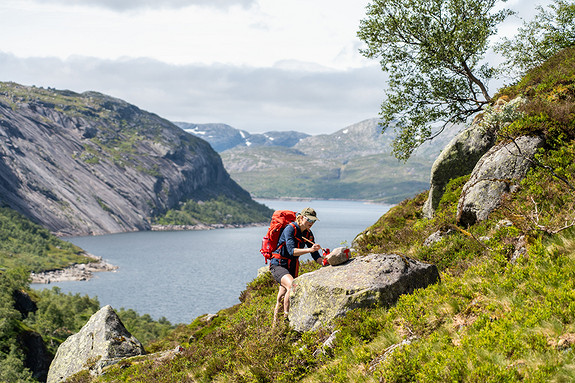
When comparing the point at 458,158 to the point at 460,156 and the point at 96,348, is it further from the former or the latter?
the point at 96,348

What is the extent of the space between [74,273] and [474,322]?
190802 millimetres

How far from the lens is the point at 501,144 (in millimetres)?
14539

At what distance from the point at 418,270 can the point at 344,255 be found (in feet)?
6.22

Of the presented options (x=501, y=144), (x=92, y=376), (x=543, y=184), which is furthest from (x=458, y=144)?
(x=92, y=376)

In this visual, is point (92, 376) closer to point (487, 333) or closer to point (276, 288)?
point (276, 288)

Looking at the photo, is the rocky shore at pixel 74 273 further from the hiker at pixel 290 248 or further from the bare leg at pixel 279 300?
the hiker at pixel 290 248

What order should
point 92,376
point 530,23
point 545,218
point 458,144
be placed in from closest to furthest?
point 545,218, point 92,376, point 458,144, point 530,23

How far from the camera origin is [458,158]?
20094 millimetres

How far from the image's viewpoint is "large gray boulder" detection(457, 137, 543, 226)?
1295 centimetres

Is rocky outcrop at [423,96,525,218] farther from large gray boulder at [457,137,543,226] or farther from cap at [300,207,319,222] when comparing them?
cap at [300,207,319,222]

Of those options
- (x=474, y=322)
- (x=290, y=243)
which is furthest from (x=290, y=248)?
(x=474, y=322)

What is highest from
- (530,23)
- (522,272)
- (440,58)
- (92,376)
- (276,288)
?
(530,23)

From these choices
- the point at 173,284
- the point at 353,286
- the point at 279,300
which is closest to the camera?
the point at 353,286

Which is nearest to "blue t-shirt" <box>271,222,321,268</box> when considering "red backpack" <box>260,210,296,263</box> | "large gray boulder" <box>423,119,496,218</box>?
"red backpack" <box>260,210,296,263</box>
